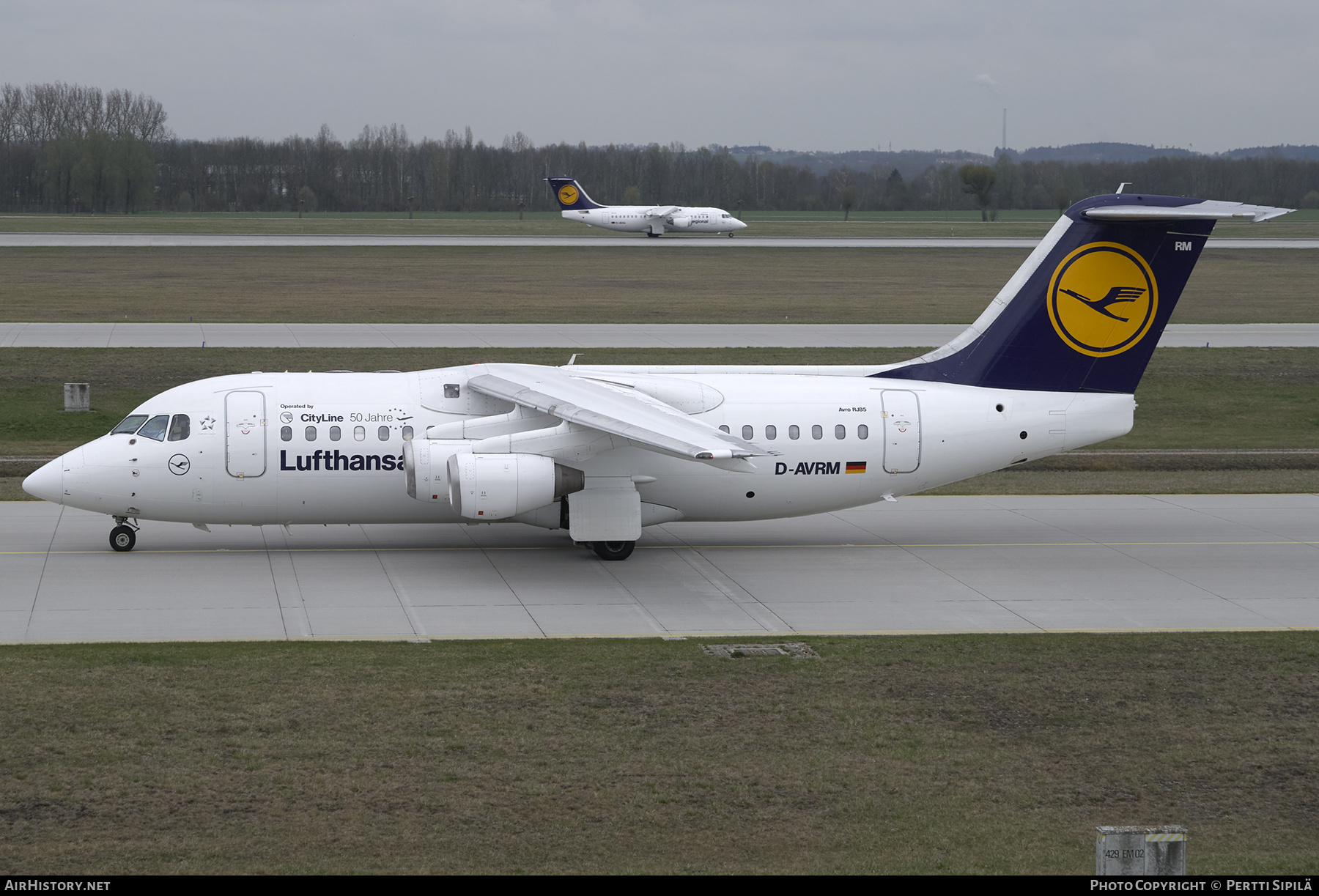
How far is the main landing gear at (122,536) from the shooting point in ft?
73.8

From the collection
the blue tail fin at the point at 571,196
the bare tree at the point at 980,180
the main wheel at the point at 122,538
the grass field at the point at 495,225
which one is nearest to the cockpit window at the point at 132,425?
the main wheel at the point at 122,538

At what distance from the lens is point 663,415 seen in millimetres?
20516

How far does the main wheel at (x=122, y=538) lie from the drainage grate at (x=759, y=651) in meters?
10.5

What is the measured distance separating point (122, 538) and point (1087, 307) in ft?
54.4

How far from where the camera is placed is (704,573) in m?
22.0

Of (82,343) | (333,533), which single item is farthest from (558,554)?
(82,343)

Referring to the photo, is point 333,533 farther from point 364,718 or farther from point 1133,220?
point 1133,220

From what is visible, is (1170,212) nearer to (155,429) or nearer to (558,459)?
(558,459)

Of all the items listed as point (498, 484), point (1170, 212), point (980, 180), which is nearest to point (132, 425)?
point (498, 484)

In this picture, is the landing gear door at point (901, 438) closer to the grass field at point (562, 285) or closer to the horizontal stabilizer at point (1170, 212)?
the horizontal stabilizer at point (1170, 212)

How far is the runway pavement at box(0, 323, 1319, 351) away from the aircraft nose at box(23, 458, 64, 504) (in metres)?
22.8

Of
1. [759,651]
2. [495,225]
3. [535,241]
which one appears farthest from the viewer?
[495,225]

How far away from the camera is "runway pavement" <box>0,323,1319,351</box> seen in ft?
151
